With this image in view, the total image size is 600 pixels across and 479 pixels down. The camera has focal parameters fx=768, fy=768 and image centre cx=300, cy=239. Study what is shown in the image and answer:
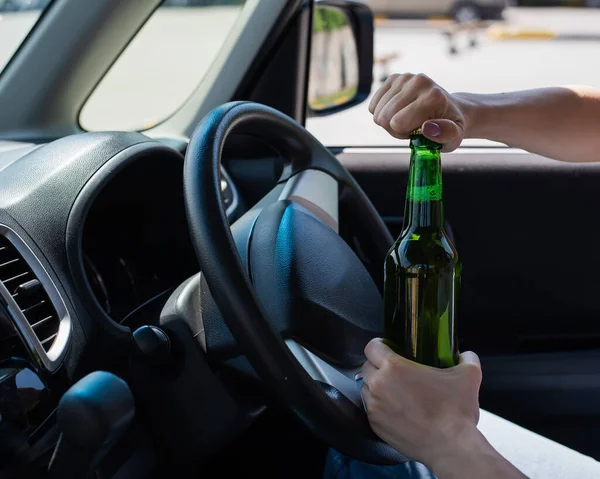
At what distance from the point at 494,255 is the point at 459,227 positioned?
0.39 ft

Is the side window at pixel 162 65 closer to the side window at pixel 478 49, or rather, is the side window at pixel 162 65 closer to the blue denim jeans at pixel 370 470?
the side window at pixel 478 49

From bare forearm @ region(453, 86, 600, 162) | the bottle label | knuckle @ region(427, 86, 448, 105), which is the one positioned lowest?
bare forearm @ region(453, 86, 600, 162)

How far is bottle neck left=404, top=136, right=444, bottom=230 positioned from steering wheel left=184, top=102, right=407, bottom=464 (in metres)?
0.20

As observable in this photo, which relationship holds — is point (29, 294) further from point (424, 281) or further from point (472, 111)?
point (472, 111)

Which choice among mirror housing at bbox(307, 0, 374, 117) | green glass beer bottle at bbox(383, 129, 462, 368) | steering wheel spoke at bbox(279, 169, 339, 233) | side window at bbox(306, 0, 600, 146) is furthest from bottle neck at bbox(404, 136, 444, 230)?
mirror housing at bbox(307, 0, 374, 117)

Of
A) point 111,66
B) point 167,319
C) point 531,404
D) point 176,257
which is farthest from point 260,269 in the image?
point 531,404

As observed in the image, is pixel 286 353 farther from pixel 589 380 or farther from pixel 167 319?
pixel 589 380

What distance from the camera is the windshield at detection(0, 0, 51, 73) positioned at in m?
1.52

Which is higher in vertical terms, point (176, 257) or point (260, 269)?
point (260, 269)

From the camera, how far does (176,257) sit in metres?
1.46

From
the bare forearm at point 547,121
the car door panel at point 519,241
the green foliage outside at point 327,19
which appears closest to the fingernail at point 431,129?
the bare forearm at point 547,121

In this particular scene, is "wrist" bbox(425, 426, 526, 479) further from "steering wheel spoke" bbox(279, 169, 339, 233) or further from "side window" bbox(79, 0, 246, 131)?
"side window" bbox(79, 0, 246, 131)

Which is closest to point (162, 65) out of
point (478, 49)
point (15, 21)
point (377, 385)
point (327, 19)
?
point (327, 19)

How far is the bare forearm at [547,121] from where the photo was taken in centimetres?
126
